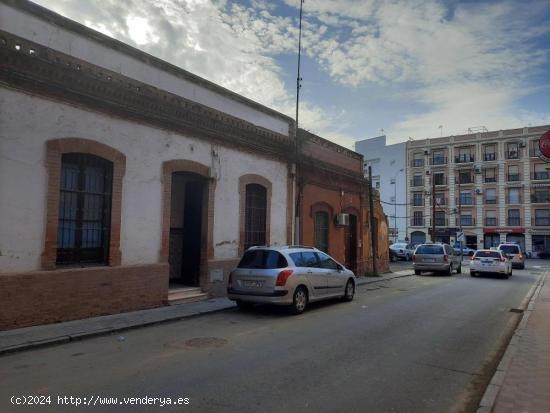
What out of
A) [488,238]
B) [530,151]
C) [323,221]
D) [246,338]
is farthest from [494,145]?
[246,338]

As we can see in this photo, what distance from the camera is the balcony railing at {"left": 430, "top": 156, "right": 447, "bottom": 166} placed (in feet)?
209

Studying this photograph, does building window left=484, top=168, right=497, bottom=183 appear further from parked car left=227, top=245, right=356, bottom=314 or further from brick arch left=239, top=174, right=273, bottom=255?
parked car left=227, top=245, right=356, bottom=314

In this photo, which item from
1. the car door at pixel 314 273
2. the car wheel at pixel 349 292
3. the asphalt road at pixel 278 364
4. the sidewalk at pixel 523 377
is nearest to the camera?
the sidewalk at pixel 523 377

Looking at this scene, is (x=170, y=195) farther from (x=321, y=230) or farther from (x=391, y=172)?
(x=391, y=172)

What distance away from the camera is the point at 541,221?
56.3 m

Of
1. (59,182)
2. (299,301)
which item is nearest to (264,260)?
(299,301)

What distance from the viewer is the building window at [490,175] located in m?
59.9

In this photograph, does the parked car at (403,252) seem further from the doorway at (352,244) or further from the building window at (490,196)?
the building window at (490,196)

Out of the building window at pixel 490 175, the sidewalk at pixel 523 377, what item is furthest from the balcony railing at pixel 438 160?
the sidewalk at pixel 523 377

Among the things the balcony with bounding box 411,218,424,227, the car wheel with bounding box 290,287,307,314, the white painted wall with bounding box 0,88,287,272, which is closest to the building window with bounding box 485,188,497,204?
the balcony with bounding box 411,218,424,227

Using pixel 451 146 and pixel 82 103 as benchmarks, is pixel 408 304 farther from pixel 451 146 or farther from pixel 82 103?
pixel 451 146

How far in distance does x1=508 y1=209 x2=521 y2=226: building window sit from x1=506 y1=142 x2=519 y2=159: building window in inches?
295

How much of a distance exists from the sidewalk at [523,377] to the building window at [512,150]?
5714 cm

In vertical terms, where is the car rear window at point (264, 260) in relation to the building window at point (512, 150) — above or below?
below
